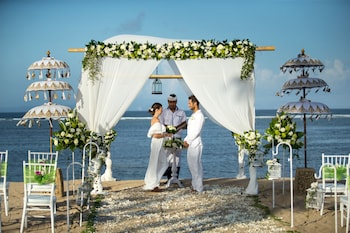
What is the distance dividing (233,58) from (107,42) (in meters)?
2.16

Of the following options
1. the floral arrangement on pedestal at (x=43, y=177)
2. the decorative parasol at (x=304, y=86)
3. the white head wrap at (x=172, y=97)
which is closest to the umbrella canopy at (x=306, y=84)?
the decorative parasol at (x=304, y=86)

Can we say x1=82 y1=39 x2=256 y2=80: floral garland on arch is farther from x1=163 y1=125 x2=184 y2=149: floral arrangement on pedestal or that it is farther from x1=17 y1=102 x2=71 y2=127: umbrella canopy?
x1=163 y1=125 x2=184 y2=149: floral arrangement on pedestal

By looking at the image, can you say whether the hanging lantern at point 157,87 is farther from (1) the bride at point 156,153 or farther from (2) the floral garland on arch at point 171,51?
(2) the floral garland on arch at point 171,51

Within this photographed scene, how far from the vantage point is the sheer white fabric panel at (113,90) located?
34.1 feet

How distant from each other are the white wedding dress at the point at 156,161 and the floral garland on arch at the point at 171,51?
4.06 ft

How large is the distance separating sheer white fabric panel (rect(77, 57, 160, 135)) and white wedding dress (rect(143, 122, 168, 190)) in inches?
27.3

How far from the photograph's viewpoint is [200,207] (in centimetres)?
915

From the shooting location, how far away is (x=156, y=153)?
10.7 meters

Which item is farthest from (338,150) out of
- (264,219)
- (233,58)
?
(264,219)

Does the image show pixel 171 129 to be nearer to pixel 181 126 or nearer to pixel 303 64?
pixel 181 126

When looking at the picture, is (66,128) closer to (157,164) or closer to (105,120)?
(105,120)

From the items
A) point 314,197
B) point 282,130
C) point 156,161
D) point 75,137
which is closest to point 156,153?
point 156,161

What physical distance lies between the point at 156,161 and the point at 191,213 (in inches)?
86.0

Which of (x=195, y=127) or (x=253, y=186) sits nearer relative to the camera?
(x=253, y=186)
